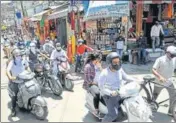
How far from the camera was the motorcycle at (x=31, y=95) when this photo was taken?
6793 mm

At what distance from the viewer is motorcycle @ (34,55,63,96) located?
8586 mm

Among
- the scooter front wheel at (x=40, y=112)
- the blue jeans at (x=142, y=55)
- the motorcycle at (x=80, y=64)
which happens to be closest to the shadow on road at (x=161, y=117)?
the scooter front wheel at (x=40, y=112)

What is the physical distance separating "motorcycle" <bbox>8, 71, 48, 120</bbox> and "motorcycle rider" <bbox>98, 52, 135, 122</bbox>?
81.2 inches

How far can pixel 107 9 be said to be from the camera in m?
12.4

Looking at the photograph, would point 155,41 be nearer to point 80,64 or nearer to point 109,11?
point 109,11

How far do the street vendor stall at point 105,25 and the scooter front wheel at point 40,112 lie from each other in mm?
6575

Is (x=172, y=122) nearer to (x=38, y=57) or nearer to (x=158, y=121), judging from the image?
(x=158, y=121)

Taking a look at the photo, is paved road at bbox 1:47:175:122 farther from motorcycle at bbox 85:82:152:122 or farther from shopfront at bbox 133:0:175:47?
shopfront at bbox 133:0:175:47

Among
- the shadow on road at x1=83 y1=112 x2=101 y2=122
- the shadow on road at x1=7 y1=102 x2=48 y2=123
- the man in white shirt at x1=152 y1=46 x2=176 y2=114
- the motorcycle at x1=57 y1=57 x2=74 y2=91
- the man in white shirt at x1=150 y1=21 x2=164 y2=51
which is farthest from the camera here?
the man in white shirt at x1=150 y1=21 x2=164 y2=51

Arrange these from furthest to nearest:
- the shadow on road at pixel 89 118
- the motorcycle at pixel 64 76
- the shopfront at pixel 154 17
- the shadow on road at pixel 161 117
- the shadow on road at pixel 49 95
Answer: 1. the shopfront at pixel 154 17
2. the motorcycle at pixel 64 76
3. the shadow on road at pixel 49 95
4. the shadow on road at pixel 89 118
5. the shadow on road at pixel 161 117

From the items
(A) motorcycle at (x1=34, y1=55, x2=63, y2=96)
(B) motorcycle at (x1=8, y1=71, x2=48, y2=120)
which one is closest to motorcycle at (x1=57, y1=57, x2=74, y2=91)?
(A) motorcycle at (x1=34, y1=55, x2=63, y2=96)

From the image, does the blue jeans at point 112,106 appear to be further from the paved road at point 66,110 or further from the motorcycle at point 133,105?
the paved road at point 66,110

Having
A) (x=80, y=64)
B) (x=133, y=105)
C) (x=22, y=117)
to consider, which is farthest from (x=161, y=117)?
(x=80, y=64)

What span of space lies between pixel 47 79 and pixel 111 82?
3.98 metres
